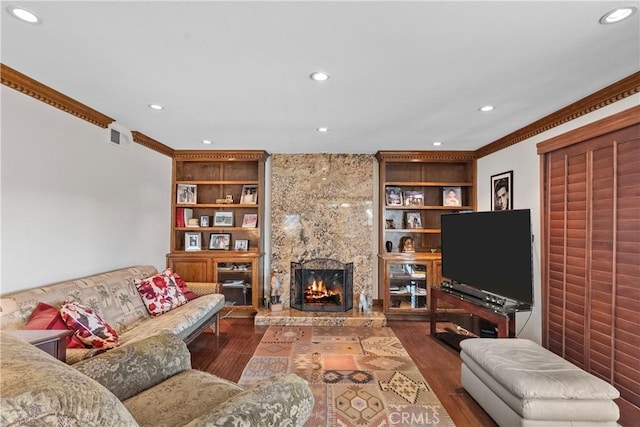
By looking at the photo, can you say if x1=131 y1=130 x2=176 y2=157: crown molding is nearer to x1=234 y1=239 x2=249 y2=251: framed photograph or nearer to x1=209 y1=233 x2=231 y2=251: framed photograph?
x1=209 y1=233 x2=231 y2=251: framed photograph

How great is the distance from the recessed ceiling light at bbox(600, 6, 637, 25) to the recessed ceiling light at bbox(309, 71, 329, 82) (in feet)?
4.82

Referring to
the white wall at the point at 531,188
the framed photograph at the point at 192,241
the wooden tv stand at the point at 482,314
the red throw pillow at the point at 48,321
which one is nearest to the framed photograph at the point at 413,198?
the white wall at the point at 531,188

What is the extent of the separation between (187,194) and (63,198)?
7.02 ft

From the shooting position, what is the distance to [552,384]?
1.97m

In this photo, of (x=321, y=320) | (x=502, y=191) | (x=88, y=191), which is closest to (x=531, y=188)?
(x=502, y=191)

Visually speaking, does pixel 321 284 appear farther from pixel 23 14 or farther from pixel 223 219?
pixel 23 14

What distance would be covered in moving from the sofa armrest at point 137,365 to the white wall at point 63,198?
1.29 meters

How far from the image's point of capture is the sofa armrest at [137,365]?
1.58 metres

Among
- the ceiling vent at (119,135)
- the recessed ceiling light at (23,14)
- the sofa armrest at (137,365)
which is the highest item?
the recessed ceiling light at (23,14)

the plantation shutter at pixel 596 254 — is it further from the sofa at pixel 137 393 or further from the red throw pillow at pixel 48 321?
the red throw pillow at pixel 48 321

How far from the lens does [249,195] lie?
16.1ft

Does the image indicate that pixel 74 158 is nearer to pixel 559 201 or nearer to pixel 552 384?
pixel 552 384

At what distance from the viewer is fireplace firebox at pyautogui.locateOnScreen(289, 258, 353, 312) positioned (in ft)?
15.3

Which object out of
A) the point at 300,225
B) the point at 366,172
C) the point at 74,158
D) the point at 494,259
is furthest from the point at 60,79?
the point at 494,259
